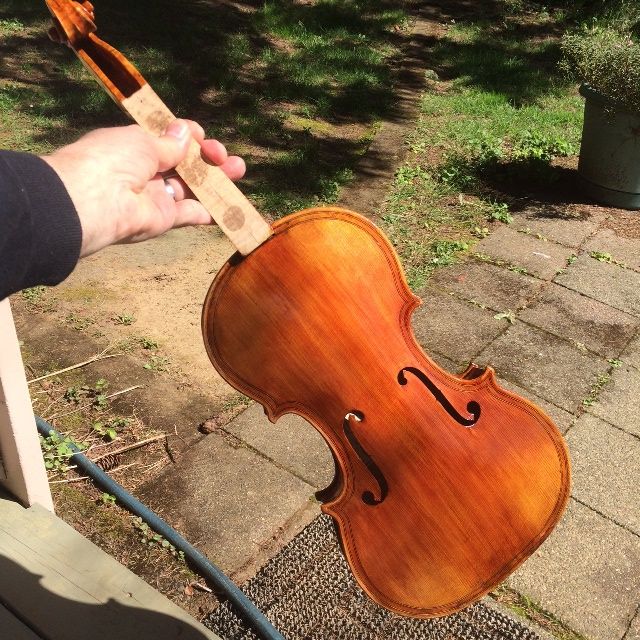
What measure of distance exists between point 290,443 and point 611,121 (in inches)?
135

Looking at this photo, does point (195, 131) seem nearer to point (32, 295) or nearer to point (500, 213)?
point (32, 295)

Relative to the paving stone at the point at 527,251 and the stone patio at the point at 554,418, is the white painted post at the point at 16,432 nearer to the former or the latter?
the stone patio at the point at 554,418

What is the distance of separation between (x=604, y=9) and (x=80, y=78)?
6260 millimetres

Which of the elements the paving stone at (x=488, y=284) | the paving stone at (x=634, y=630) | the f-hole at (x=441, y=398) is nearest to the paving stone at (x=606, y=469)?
the paving stone at (x=634, y=630)

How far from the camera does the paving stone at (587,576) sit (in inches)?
96.7

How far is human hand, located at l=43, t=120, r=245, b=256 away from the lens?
1257 millimetres

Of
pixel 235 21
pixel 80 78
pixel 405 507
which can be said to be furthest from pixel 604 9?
pixel 405 507

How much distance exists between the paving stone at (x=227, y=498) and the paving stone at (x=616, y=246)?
2.73 m

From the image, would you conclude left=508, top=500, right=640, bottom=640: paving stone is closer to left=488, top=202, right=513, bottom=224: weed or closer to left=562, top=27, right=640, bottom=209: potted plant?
left=488, top=202, right=513, bottom=224: weed

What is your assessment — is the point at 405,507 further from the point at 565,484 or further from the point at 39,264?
the point at 39,264

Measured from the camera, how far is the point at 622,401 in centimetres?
340

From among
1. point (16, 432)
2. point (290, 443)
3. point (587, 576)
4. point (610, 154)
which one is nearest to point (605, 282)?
point (610, 154)

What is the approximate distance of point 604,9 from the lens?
8.91 meters

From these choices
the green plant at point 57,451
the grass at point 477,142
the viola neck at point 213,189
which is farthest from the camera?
the grass at point 477,142
